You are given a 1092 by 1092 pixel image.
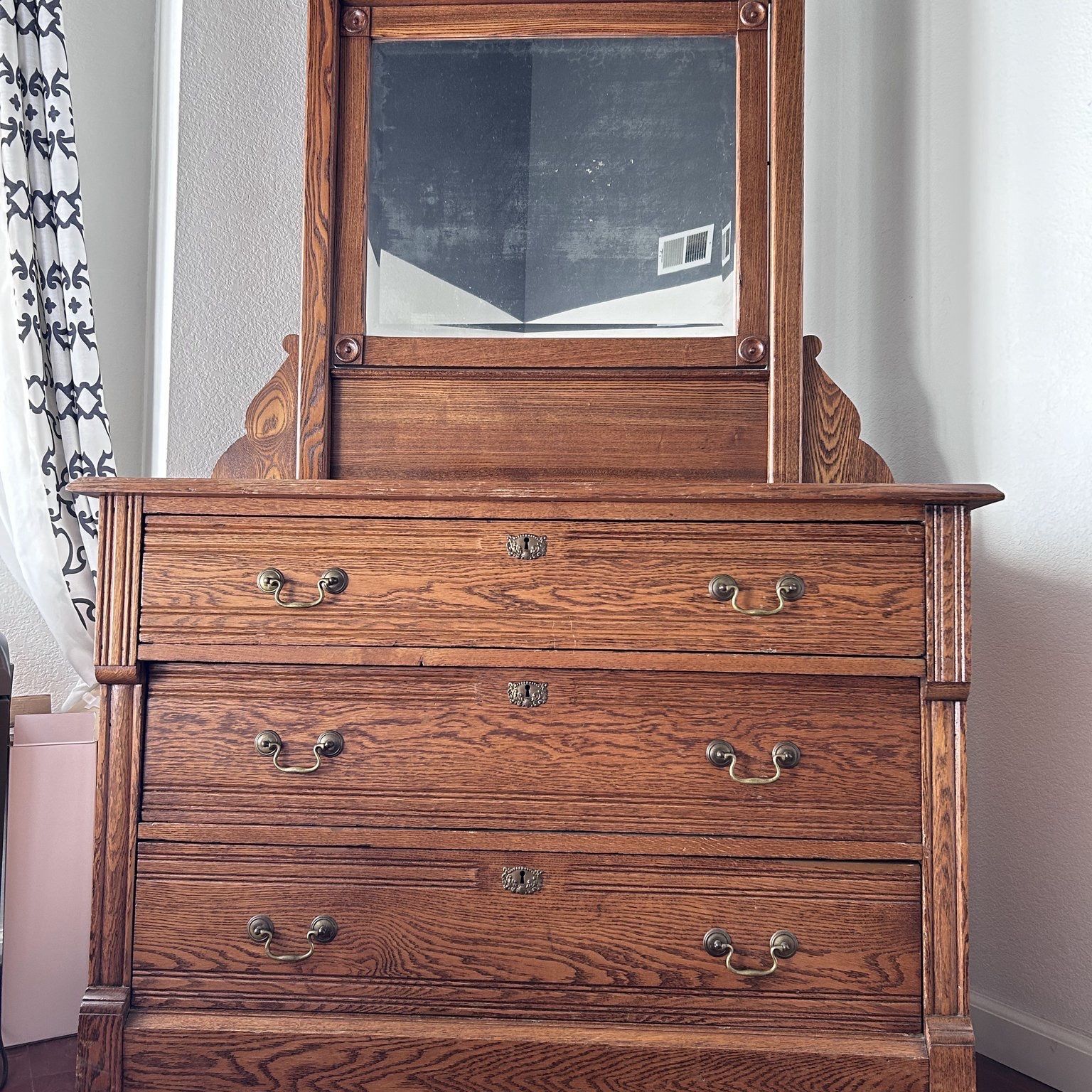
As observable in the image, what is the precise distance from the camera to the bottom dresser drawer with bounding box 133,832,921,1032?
121cm

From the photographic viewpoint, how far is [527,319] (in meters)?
1.52

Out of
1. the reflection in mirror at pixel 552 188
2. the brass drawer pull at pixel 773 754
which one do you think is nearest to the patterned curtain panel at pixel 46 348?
the reflection in mirror at pixel 552 188

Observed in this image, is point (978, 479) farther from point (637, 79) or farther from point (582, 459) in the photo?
point (637, 79)

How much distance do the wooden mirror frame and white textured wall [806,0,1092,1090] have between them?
403mm

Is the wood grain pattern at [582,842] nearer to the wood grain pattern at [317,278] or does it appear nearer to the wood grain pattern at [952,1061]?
the wood grain pattern at [952,1061]

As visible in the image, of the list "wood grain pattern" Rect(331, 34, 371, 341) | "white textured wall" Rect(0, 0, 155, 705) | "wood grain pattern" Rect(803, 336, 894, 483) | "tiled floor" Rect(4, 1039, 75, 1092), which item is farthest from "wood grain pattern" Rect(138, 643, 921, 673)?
"white textured wall" Rect(0, 0, 155, 705)

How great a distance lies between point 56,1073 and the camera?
58.2 inches

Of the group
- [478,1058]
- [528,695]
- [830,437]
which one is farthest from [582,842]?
[830,437]

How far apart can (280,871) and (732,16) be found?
158cm

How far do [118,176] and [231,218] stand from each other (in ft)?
1.20

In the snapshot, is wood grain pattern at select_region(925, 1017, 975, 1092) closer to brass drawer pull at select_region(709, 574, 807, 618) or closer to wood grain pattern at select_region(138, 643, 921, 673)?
wood grain pattern at select_region(138, 643, 921, 673)

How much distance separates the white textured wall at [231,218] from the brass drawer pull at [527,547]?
3.24ft

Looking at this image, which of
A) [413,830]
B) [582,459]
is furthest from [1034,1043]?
[582,459]

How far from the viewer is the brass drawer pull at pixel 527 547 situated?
1.25 metres
